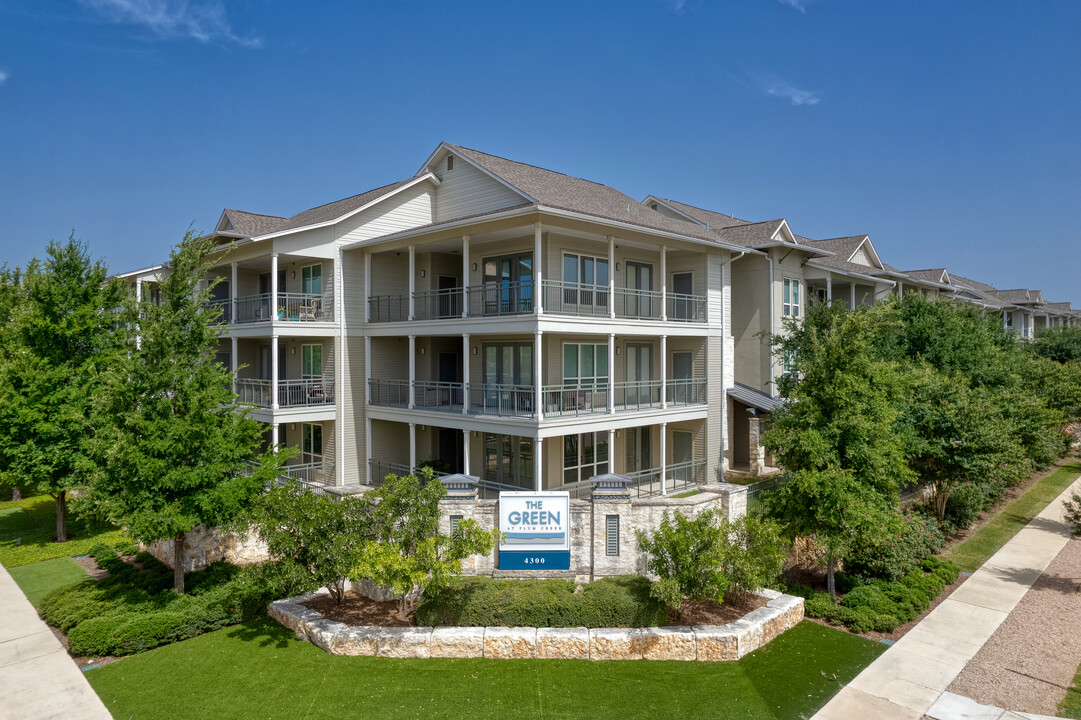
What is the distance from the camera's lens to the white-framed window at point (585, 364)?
20500 millimetres

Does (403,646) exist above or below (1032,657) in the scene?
above

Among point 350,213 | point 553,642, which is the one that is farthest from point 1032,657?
point 350,213

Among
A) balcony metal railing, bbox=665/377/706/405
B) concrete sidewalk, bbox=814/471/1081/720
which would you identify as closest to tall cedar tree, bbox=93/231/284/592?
concrete sidewalk, bbox=814/471/1081/720

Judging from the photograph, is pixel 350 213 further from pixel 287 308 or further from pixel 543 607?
pixel 543 607

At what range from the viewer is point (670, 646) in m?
11.3

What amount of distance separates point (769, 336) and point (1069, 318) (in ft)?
219

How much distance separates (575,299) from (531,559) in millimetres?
9423

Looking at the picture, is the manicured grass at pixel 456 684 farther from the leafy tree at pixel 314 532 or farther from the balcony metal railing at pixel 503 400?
the balcony metal railing at pixel 503 400

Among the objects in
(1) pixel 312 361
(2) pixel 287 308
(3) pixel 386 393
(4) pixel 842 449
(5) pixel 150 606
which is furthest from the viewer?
(1) pixel 312 361

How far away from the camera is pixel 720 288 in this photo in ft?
79.2

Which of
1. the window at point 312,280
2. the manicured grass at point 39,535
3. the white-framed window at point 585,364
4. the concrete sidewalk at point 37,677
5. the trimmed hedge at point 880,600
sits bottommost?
the manicured grass at point 39,535

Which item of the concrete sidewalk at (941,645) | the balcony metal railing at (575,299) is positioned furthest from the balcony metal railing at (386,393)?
the concrete sidewalk at (941,645)

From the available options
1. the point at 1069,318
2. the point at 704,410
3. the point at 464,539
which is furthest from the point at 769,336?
the point at 1069,318

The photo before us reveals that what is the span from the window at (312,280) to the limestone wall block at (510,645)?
15.7 metres
